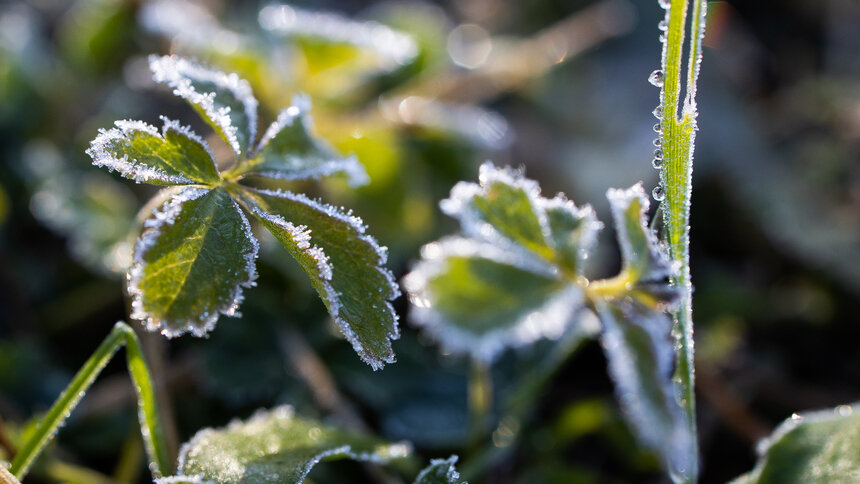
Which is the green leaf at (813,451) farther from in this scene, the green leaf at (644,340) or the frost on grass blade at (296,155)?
the frost on grass blade at (296,155)

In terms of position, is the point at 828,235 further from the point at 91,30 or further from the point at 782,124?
the point at 91,30

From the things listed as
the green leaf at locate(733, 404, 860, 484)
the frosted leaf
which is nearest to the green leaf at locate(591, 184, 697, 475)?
the green leaf at locate(733, 404, 860, 484)

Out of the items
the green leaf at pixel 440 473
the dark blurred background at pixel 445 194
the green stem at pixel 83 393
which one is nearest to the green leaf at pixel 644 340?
the green leaf at pixel 440 473

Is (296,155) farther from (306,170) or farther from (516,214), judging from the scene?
(516,214)

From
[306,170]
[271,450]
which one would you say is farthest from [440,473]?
[306,170]

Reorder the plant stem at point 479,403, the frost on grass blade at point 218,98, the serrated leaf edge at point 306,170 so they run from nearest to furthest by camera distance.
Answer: the frost on grass blade at point 218,98 → the serrated leaf edge at point 306,170 → the plant stem at point 479,403

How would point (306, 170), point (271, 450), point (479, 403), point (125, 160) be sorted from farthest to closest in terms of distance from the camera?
point (479, 403)
point (306, 170)
point (271, 450)
point (125, 160)

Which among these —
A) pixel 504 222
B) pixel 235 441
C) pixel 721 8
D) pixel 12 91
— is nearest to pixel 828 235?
pixel 721 8
